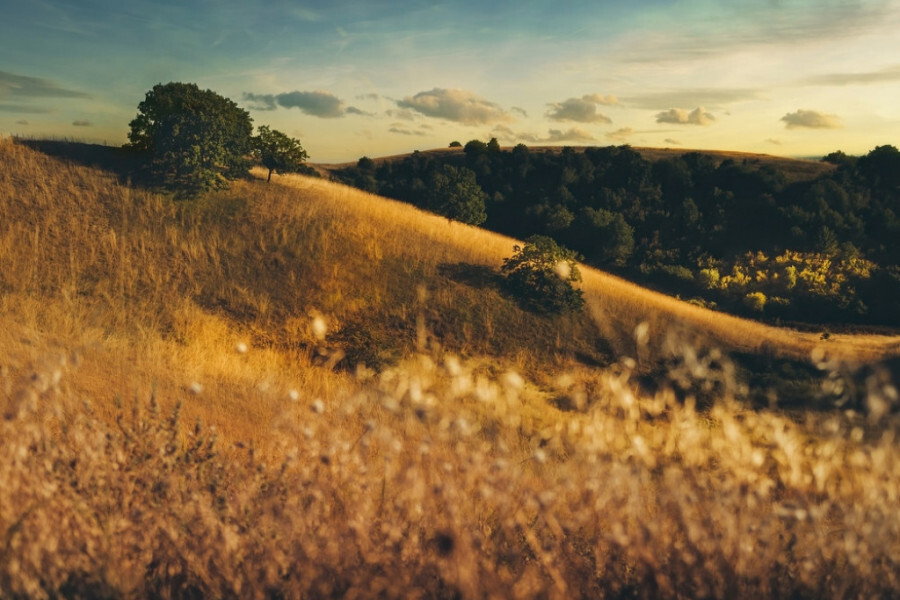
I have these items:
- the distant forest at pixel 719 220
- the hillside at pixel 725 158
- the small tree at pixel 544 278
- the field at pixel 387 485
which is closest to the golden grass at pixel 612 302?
the small tree at pixel 544 278

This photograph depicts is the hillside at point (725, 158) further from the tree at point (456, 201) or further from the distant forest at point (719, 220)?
the tree at point (456, 201)

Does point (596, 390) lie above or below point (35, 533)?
below

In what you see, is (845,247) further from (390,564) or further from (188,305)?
(390,564)

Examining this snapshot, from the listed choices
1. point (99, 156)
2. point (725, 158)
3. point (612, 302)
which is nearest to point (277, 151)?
point (99, 156)

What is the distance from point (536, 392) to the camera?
15922 mm

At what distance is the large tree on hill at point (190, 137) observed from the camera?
25484mm

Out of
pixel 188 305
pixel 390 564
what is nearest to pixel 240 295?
pixel 188 305

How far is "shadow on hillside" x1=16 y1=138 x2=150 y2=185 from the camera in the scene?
85.6ft

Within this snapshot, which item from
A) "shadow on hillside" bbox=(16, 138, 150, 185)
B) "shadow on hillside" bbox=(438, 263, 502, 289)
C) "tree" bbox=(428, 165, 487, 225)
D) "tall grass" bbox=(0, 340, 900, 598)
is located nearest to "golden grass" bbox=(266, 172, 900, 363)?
"shadow on hillside" bbox=(438, 263, 502, 289)

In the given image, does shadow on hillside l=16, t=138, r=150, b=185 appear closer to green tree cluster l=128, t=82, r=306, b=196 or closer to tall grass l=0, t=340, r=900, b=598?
green tree cluster l=128, t=82, r=306, b=196

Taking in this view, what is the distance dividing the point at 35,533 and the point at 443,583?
2.24 m

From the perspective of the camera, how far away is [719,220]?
45469 millimetres

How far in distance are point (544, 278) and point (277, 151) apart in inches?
574

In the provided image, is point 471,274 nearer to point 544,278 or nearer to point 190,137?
point 544,278
